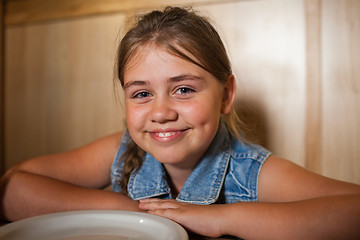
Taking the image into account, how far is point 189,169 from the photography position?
0.85 metres

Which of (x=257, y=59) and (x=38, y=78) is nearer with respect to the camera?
(x=257, y=59)

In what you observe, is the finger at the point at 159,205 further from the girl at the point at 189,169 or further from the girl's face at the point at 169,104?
the girl's face at the point at 169,104

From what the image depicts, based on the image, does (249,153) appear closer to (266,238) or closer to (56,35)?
(266,238)

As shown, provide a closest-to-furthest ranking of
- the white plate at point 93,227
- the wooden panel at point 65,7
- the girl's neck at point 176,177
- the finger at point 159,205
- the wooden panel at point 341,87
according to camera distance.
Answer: the white plate at point 93,227 → the finger at point 159,205 → the girl's neck at point 176,177 → the wooden panel at point 341,87 → the wooden panel at point 65,7

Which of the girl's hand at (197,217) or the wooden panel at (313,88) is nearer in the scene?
the girl's hand at (197,217)

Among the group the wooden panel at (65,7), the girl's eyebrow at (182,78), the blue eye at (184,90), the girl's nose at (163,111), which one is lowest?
the girl's nose at (163,111)

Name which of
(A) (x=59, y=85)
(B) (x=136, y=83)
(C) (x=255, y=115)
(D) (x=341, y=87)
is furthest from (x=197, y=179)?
(A) (x=59, y=85)

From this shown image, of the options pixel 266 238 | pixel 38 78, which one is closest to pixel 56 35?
pixel 38 78

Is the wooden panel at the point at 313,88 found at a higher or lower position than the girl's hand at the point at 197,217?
higher

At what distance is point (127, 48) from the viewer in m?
0.75

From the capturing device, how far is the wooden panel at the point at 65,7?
1.33m

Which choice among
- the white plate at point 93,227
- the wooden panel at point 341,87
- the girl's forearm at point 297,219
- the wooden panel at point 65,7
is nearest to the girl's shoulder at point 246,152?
the girl's forearm at point 297,219

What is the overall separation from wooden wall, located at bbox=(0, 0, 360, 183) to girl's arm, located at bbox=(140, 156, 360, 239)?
52 centimetres

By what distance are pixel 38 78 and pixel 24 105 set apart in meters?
0.15
